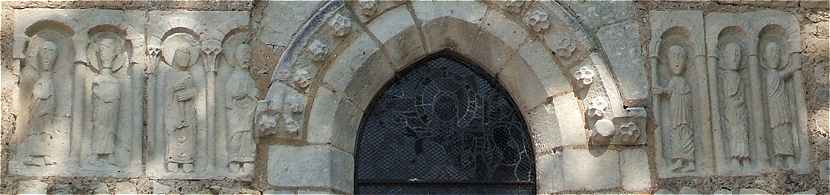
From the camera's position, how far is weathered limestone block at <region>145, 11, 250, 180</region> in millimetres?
7402

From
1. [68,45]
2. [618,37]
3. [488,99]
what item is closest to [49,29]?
[68,45]

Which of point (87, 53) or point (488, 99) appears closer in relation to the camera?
point (87, 53)

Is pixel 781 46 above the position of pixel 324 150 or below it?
above

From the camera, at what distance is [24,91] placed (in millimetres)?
7441

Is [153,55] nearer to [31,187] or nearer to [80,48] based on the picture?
[80,48]

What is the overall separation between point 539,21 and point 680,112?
0.89 meters

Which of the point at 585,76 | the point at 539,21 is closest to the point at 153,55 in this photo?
the point at 539,21

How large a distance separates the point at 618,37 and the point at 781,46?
899 millimetres

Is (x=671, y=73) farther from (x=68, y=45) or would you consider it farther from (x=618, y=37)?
(x=68, y=45)

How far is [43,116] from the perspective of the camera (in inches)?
291

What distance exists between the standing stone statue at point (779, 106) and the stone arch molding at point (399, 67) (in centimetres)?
73

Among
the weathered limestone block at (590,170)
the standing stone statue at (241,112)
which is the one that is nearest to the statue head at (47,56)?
the standing stone statue at (241,112)

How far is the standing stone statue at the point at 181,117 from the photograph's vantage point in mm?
7375

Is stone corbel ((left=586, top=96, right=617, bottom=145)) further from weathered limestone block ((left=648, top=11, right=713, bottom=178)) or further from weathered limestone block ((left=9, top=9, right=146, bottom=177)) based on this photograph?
weathered limestone block ((left=9, top=9, right=146, bottom=177))
